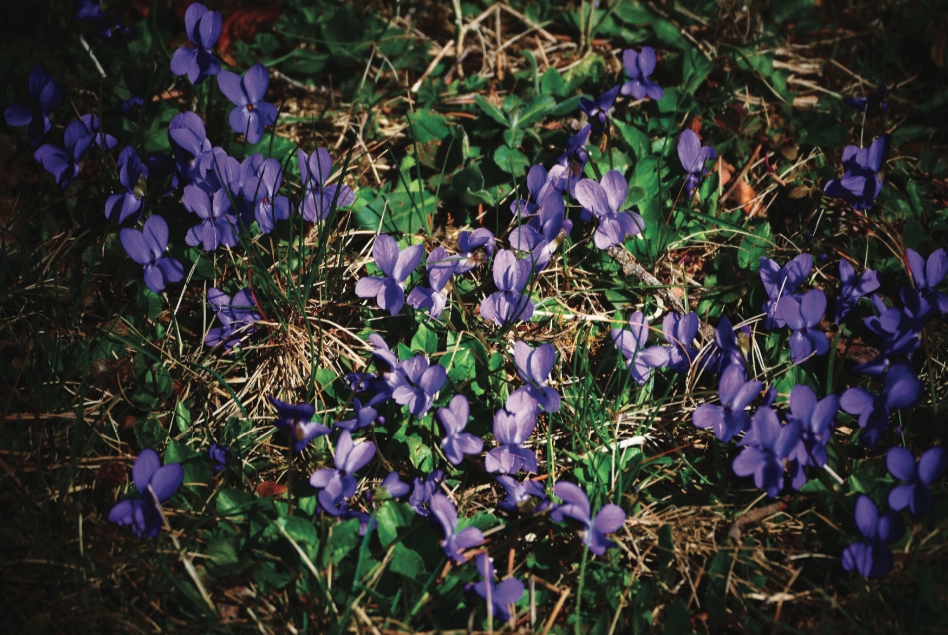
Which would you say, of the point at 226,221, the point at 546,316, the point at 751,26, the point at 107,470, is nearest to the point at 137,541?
the point at 107,470

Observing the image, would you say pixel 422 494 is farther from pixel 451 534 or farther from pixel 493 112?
pixel 493 112

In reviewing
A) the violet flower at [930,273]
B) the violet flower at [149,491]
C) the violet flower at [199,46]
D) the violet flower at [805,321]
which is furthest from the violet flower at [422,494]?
the violet flower at [930,273]

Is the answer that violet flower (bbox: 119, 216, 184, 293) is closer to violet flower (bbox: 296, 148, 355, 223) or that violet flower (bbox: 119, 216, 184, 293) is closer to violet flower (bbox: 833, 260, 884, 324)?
violet flower (bbox: 296, 148, 355, 223)

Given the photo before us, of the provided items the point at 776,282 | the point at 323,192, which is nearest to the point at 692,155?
the point at 776,282

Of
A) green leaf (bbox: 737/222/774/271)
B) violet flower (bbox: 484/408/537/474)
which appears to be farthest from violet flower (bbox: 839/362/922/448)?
violet flower (bbox: 484/408/537/474)

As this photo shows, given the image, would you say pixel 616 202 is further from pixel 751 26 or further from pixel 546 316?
pixel 751 26
